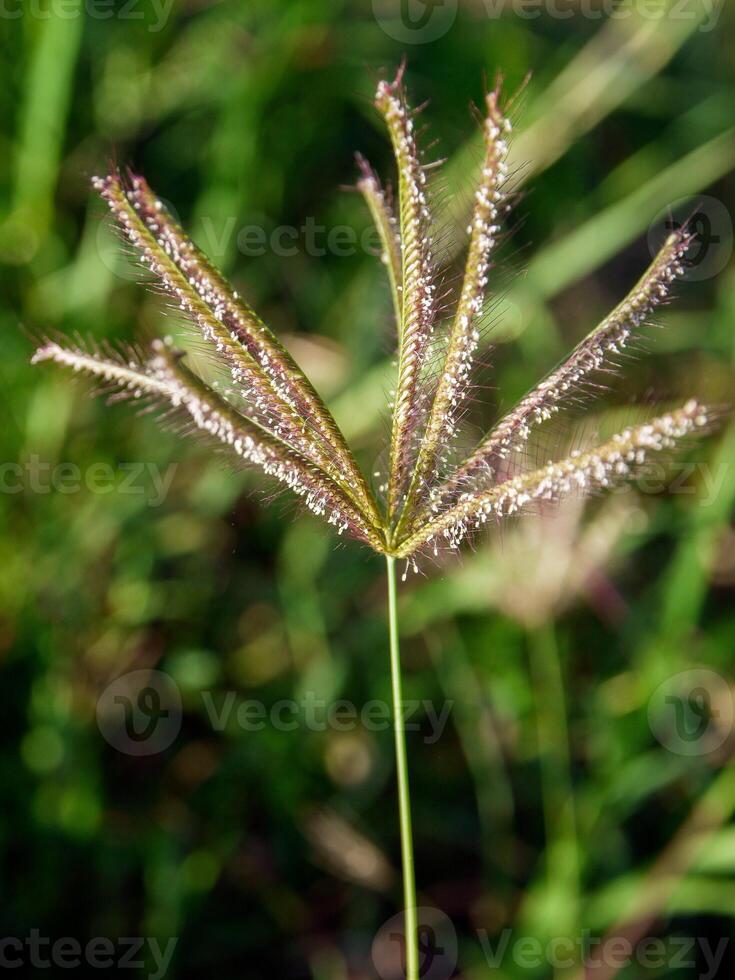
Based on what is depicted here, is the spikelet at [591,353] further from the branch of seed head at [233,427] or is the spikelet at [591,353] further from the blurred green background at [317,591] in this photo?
the blurred green background at [317,591]

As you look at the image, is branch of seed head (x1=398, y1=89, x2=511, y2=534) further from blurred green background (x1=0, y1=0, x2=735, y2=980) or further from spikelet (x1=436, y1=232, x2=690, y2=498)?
blurred green background (x1=0, y1=0, x2=735, y2=980)

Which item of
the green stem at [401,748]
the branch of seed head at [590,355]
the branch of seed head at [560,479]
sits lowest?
Answer: the green stem at [401,748]

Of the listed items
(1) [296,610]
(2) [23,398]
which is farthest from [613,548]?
(2) [23,398]

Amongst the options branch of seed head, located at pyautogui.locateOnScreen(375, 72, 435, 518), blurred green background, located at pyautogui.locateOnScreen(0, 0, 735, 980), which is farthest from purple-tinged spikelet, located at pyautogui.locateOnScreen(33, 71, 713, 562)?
blurred green background, located at pyautogui.locateOnScreen(0, 0, 735, 980)

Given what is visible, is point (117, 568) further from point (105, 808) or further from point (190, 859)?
point (190, 859)

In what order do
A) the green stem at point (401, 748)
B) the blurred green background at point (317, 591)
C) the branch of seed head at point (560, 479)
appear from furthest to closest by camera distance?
1. the blurred green background at point (317, 591)
2. the green stem at point (401, 748)
3. the branch of seed head at point (560, 479)

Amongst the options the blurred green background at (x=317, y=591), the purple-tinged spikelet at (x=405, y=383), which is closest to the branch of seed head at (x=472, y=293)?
the purple-tinged spikelet at (x=405, y=383)
